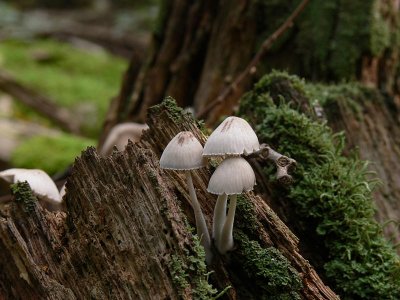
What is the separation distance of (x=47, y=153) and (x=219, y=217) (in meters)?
4.48

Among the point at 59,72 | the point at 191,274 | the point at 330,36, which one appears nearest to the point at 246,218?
the point at 191,274

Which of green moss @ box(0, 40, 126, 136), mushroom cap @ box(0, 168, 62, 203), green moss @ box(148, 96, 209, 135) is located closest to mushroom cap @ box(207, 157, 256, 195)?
green moss @ box(148, 96, 209, 135)

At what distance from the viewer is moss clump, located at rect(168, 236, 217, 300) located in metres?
2.22

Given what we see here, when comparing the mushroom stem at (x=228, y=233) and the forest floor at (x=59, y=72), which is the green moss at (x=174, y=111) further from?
the forest floor at (x=59, y=72)

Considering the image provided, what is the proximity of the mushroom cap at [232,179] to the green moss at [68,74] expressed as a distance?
7299 millimetres

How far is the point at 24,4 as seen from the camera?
1936 cm

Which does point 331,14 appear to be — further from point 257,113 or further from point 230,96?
point 257,113

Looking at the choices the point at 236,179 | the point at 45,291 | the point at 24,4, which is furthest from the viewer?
the point at 24,4

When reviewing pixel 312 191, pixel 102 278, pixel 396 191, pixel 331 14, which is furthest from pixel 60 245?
pixel 331 14

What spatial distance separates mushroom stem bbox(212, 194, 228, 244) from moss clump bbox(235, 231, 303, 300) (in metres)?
0.12

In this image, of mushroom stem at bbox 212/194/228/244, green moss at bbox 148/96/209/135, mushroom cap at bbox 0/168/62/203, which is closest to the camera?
mushroom stem at bbox 212/194/228/244

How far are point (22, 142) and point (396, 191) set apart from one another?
5.11 meters

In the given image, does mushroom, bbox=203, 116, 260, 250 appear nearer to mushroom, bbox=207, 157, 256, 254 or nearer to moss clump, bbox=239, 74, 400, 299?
mushroom, bbox=207, 157, 256, 254

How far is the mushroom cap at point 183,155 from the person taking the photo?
2209mm
